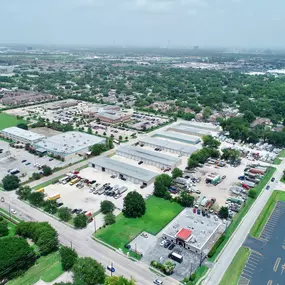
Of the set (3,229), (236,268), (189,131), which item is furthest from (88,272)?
(189,131)

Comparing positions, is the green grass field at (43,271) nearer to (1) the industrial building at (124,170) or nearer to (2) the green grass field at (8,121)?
(1) the industrial building at (124,170)

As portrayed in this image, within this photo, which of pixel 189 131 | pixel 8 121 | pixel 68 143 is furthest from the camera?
pixel 8 121

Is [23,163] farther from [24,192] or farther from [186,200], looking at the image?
[186,200]

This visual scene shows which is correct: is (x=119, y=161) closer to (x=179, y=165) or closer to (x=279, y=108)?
(x=179, y=165)

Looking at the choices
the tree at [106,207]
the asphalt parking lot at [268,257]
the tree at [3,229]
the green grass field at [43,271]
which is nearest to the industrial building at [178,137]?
the asphalt parking lot at [268,257]

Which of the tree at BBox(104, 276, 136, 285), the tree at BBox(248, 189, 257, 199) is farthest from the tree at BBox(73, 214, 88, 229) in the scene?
the tree at BBox(248, 189, 257, 199)

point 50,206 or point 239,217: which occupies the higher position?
point 50,206

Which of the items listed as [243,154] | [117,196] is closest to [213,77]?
[243,154]
